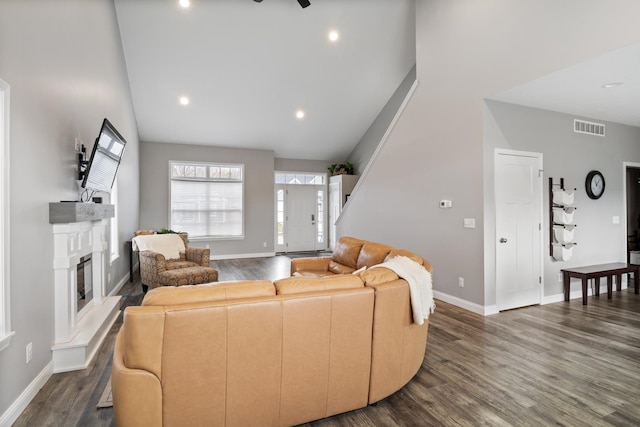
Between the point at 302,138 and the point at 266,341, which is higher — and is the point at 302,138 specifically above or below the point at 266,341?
above

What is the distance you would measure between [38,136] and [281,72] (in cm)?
461

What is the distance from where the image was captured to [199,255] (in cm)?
527

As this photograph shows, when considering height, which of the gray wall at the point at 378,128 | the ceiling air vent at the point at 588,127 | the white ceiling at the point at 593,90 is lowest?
the ceiling air vent at the point at 588,127

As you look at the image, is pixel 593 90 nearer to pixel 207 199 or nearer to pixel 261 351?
pixel 261 351

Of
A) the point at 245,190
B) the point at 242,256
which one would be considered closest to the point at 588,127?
the point at 245,190

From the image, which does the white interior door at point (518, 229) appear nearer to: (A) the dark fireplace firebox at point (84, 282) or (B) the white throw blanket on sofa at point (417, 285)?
(B) the white throw blanket on sofa at point (417, 285)

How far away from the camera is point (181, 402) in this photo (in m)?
1.55

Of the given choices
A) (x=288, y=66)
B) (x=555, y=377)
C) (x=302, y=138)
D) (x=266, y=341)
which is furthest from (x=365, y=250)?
(x=302, y=138)

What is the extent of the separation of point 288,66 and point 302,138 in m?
2.50

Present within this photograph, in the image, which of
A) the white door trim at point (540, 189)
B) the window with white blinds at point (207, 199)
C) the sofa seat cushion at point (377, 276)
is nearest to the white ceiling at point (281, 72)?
the white door trim at point (540, 189)

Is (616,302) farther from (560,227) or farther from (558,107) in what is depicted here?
(558,107)

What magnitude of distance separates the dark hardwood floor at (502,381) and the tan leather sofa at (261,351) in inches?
11.1

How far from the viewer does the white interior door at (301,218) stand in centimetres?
927

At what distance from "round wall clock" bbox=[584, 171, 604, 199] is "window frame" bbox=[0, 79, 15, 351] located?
6.45 metres
